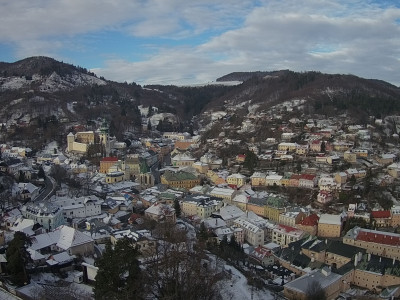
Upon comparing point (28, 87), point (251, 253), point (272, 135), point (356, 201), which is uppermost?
point (28, 87)

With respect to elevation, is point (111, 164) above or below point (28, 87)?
below

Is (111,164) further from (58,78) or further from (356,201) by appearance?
(58,78)

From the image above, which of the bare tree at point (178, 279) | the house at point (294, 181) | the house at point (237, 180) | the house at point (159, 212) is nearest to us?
the bare tree at point (178, 279)

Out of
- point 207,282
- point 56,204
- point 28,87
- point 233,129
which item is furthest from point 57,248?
point 28,87

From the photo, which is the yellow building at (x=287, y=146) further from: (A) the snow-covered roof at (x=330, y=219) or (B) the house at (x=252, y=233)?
(B) the house at (x=252, y=233)

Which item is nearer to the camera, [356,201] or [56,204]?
[56,204]

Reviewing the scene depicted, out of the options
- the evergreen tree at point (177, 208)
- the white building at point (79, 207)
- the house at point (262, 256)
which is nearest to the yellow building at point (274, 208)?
the house at point (262, 256)
